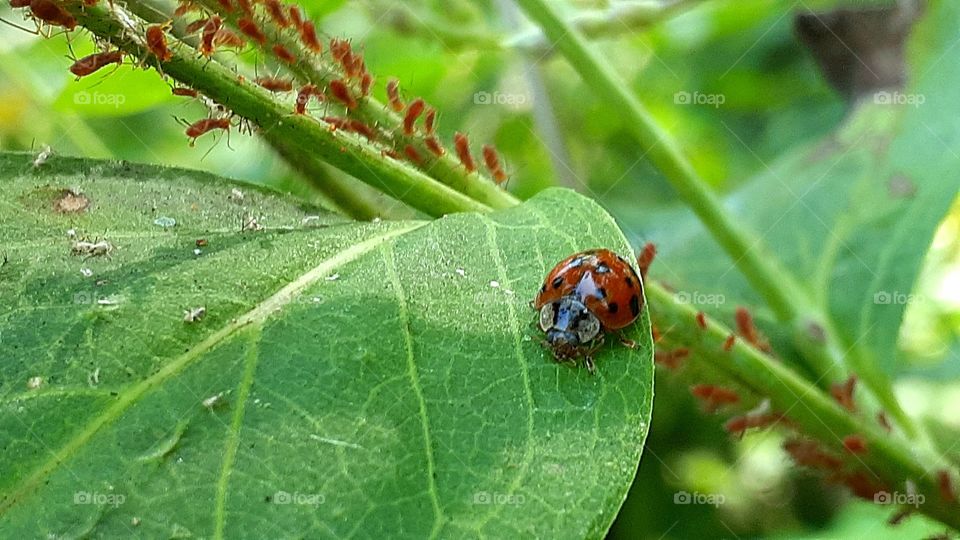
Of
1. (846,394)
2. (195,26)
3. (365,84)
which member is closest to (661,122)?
(846,394)

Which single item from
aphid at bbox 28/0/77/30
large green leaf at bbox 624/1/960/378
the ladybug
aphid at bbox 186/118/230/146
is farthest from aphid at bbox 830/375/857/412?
aphid at bbox 28/0/77/30

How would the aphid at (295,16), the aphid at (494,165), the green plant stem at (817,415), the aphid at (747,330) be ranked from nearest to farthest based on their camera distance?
the aphid at (295,16) → the aphid at (494,165) → the green plant stem at (817,415) → the aphid at (747,330)

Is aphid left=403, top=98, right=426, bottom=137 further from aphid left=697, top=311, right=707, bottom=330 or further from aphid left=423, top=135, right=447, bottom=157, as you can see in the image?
aphid left=697, top=311, right=707, bottom=330

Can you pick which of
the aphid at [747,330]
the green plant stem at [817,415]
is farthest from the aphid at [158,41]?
the aphid at [747,330]

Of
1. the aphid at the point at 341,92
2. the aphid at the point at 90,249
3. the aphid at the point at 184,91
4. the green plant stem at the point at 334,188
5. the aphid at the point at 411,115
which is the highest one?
the aphid at the point at 411,115

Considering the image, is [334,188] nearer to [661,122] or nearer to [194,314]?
[194,314]

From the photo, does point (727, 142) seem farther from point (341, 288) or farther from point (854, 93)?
point (341, 288)

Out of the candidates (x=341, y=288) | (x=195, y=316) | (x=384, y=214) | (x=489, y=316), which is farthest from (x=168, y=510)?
(x=384, y=214)

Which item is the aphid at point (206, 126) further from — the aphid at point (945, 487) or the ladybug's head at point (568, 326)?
the aphid at point (945, 487)
